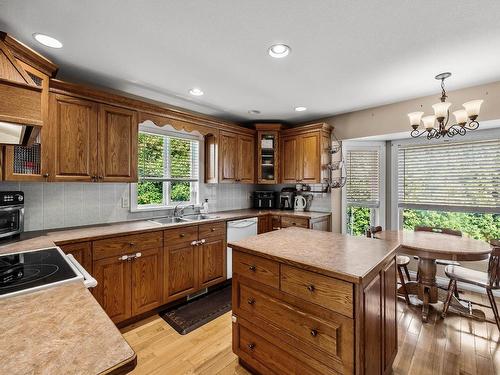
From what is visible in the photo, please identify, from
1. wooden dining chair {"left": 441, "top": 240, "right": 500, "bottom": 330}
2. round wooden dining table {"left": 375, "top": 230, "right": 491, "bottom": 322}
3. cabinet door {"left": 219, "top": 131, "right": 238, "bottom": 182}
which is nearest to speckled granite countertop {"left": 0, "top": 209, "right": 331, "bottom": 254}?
cabinet door {"left": 219, "top": 131, "right": 238, "bottom": 182}

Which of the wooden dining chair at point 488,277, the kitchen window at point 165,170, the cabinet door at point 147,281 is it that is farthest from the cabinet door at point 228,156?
the wooden dining chair at point 488,277

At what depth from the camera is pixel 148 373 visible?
1.82 meters

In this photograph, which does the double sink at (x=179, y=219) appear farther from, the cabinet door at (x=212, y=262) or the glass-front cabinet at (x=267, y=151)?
the glass-front cabinet at (x=267, y=151)

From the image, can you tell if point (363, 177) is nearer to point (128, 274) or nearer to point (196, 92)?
point (196, 92)

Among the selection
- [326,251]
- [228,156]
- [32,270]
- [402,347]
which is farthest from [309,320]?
[228,156]

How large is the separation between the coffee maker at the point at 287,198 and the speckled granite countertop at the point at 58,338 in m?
3.64

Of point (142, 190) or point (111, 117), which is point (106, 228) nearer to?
point (142, 190)

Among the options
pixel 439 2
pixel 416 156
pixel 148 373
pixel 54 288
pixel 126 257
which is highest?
pixel 439 2

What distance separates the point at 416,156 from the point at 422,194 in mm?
570

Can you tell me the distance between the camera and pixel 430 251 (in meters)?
2.29

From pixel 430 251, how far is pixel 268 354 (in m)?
1.78

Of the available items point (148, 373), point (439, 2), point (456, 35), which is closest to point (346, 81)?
point (456, 35)

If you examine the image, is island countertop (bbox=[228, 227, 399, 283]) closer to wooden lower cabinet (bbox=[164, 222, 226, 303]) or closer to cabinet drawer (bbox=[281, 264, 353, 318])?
cabinet drawer (bbox=[281, 264, 353, 318])

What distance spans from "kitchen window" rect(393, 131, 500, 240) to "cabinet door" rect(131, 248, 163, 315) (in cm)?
352
